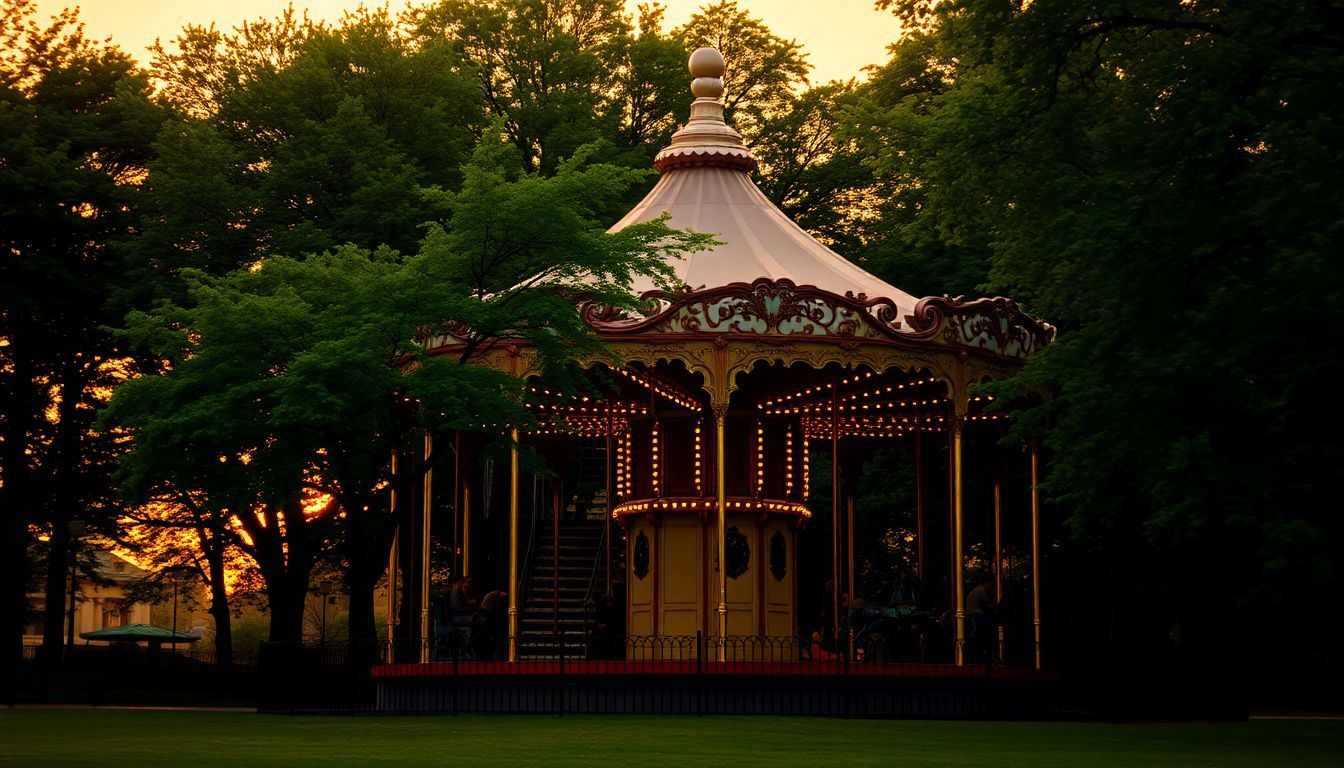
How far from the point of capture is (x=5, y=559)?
4056 cm

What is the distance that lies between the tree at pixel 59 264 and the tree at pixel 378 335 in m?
14.0

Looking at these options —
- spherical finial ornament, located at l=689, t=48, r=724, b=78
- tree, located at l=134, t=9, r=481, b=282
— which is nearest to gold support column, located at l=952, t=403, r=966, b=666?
spherical finial ornament, located at l=689, t=48, r=724, b=78

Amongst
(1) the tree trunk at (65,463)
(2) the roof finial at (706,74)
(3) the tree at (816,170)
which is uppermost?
(3) the tree at (816,170)

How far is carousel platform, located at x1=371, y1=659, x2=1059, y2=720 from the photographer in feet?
78.7

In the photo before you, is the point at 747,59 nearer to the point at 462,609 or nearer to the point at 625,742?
the point at 462,609

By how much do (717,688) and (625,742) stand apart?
22.4 ft

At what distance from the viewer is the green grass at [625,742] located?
15188 millimetres

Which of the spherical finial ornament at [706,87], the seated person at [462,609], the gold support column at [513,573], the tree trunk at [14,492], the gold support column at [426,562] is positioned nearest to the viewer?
the gold support column at [513,573]

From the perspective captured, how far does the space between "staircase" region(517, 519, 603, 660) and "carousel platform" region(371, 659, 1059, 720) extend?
17.3 ft

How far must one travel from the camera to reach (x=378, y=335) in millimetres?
24438

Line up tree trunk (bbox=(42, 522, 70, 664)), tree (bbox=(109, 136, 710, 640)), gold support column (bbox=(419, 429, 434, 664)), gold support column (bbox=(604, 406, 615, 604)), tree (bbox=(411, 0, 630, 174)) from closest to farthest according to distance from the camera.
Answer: tree (bbox=(109, 136, 710, 640)) → gold support column (bbox=(419, 429, 434, 664)) → gold support column (bbox=(604, 406, 615, 604)) → tree trunk (bbox=(42, 522, 70, 664)) → tree (bbox=(411, 0, 630, 174))

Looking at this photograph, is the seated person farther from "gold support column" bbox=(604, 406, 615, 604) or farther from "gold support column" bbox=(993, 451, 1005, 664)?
"gold support column" bbox=(993, 451, 1005, 664)

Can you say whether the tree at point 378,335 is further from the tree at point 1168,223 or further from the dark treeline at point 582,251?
the tree at point 1168,223

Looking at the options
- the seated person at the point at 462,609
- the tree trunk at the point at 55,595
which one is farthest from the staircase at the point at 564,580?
the tree trunk at the point at 55,595
